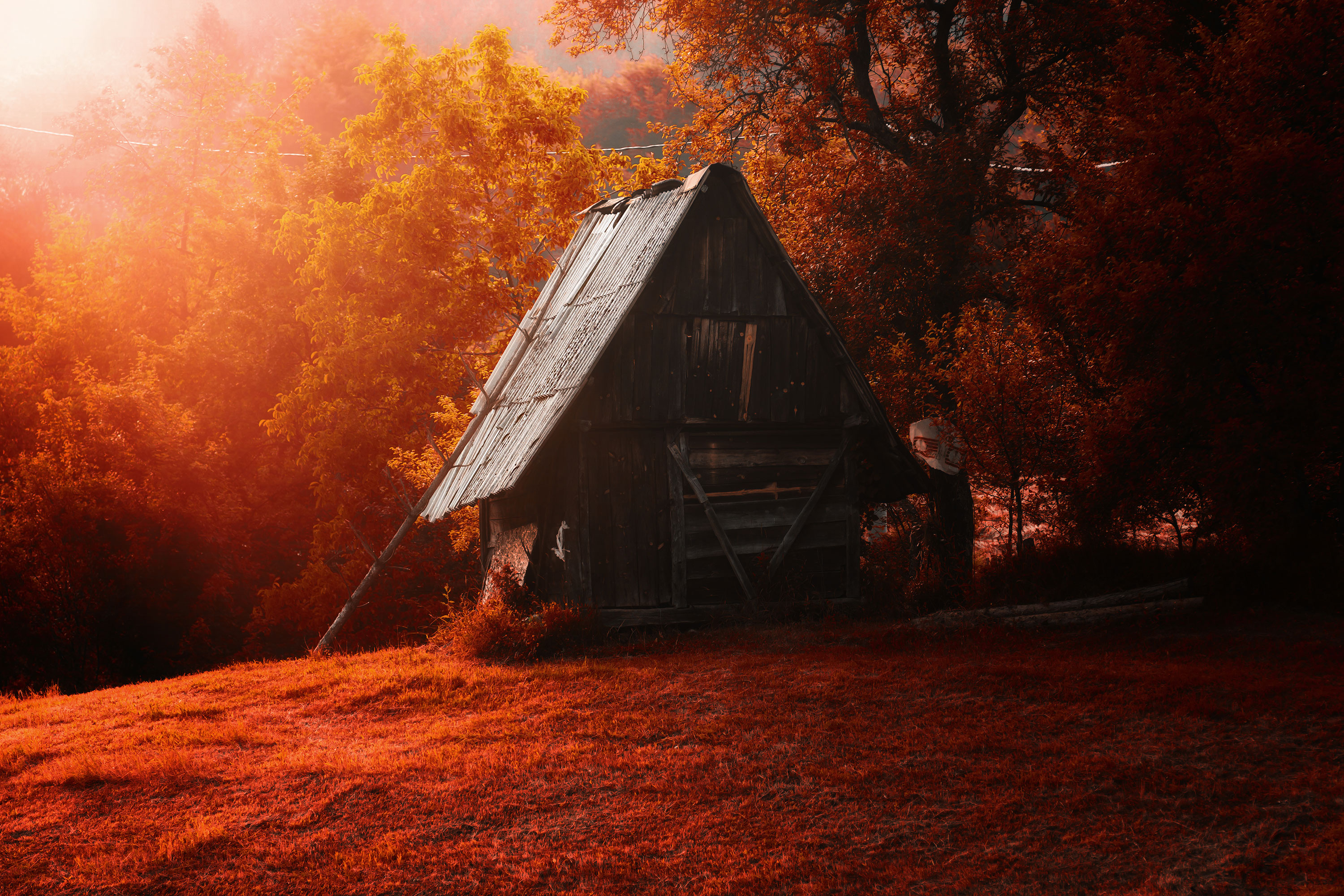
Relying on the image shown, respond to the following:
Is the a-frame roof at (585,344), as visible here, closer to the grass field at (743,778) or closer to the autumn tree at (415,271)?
the grass field at (743,778)

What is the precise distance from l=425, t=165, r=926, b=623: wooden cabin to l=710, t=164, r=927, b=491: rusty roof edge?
0.03 m

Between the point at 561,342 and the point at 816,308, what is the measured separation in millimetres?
3917

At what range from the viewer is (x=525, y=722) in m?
7.97

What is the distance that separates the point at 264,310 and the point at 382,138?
629cm

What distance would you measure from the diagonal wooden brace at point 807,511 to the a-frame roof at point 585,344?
2.18ft

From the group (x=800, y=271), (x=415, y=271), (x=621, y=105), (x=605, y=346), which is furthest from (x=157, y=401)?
(x=621, y=105)

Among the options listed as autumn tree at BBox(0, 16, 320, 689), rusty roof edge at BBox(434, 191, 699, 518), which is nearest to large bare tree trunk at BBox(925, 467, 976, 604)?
rusty roof edge at BBox(434, 191, 699, 518)

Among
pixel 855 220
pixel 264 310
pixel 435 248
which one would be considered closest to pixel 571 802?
pixel 855 220

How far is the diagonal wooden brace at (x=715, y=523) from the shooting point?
1203 cm

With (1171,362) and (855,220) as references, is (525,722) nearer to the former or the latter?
(1171,362)

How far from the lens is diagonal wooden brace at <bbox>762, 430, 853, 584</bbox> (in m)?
12.5

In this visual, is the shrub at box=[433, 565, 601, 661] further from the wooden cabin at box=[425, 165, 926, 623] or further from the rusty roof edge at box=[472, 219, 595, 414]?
the rusty roof edge at box=[472, 219, 595, 414]

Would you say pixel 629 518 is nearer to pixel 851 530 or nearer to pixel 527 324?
pixel 851 530

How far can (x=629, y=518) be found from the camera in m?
11.9
